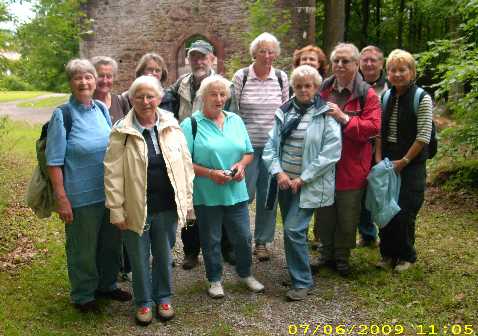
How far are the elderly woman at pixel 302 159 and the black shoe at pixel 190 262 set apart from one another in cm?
109

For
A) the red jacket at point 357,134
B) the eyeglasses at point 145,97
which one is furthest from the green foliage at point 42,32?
the red jacket at point 357,134

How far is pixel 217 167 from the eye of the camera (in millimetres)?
3926

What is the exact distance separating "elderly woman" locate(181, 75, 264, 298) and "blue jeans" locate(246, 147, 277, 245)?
66 cm

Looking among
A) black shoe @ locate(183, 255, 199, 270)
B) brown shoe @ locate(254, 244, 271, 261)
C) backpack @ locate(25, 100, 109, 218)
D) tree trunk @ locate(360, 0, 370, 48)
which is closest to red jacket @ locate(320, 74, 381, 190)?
brown shoe @ locate(254, 244, 271, 261)

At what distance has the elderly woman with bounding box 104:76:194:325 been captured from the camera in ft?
11.2

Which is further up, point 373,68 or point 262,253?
point 373,68

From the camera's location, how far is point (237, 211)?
160 inches

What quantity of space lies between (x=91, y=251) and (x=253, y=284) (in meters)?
1.43

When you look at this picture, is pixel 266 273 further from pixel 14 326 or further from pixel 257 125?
pixel 14 326

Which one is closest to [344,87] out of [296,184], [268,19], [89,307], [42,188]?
[296,184]

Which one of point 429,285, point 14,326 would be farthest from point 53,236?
point 429,285

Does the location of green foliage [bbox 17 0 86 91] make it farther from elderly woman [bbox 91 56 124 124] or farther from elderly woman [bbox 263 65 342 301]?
elderly woman [bbox 263 65 342 301]

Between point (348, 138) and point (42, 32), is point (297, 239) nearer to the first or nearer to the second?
point (348, 138)

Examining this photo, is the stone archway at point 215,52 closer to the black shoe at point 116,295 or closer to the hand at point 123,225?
the black shoe at point 116,295
